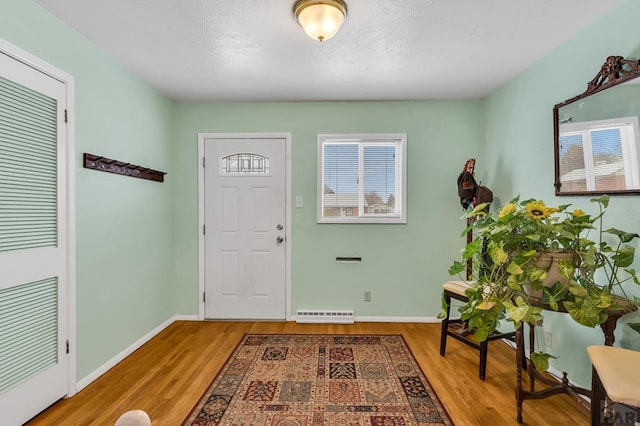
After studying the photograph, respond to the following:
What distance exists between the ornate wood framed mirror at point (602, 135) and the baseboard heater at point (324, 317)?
221 centimetres

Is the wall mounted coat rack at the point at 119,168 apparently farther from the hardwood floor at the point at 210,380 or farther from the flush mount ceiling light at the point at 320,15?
the flush mount ceiling light at the point at 320,15

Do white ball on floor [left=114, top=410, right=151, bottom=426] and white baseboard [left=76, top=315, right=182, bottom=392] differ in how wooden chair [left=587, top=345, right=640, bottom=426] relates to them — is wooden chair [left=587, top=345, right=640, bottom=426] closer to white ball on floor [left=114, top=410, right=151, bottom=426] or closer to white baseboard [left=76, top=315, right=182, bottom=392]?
white ball on floor [left=114, top=410, right=151, bottom=426]

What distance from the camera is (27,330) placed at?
1.84 m

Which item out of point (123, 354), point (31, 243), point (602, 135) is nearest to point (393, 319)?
point (602, 135)

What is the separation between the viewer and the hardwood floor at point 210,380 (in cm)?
191

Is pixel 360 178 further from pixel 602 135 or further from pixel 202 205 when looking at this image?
pixel 602 135

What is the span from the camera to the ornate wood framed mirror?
1703 millimetres

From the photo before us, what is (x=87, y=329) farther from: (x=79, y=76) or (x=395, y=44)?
(x=395, y=44)

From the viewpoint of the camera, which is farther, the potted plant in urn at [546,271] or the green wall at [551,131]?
the green wall at [551,131]

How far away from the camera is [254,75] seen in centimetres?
278

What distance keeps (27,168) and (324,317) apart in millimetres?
2715

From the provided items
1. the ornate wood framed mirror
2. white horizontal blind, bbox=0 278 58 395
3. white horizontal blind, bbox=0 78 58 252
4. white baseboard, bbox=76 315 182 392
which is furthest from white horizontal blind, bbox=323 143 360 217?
white horizontal blind, bbox=0 278 58 395

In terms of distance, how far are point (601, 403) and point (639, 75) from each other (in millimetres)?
1634

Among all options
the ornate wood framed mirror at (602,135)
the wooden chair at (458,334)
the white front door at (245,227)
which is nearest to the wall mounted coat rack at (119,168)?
the white front door at (245,227)
